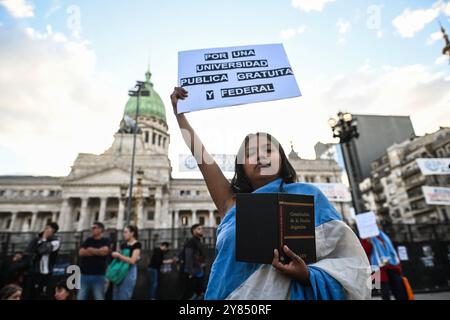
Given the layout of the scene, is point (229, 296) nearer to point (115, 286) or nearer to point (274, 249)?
point (274, 249)

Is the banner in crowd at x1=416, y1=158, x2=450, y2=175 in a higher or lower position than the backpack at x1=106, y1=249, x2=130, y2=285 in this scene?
higher

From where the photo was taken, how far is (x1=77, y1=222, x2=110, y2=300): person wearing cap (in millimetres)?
5129

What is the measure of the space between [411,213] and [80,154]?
2696 inches

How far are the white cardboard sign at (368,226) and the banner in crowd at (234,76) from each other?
207 inches

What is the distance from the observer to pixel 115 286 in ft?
17.4

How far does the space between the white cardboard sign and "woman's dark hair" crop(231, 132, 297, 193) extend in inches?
209

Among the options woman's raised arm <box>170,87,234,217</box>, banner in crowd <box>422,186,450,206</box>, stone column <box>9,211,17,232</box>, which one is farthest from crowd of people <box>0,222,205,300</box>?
stone column <box>9,211,17,232</box>

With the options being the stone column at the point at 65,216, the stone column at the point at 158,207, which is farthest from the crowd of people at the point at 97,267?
the stone column at the point at 65,216

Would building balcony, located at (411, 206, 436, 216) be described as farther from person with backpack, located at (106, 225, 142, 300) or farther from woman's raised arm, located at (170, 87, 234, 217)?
woman's raised arm, located at (170, 87, 234, 217)

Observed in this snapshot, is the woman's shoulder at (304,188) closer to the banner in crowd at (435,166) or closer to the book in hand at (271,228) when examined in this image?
the book in hand at (271,228)

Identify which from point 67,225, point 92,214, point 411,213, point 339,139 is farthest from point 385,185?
point 67,225

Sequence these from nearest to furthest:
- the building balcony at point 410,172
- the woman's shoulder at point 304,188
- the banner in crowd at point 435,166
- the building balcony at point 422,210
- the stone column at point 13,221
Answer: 1. the woman's shoulder at point 304,188
2. the banner in crowd at point 435,166
3. the building balcony at point 422,210
4. the building balcony at point 410,172
5. the stone column at point 13,221

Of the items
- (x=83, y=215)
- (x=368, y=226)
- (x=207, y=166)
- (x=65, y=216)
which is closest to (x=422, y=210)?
(x=368, y=226)

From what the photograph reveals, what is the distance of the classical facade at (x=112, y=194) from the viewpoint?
47.3m
